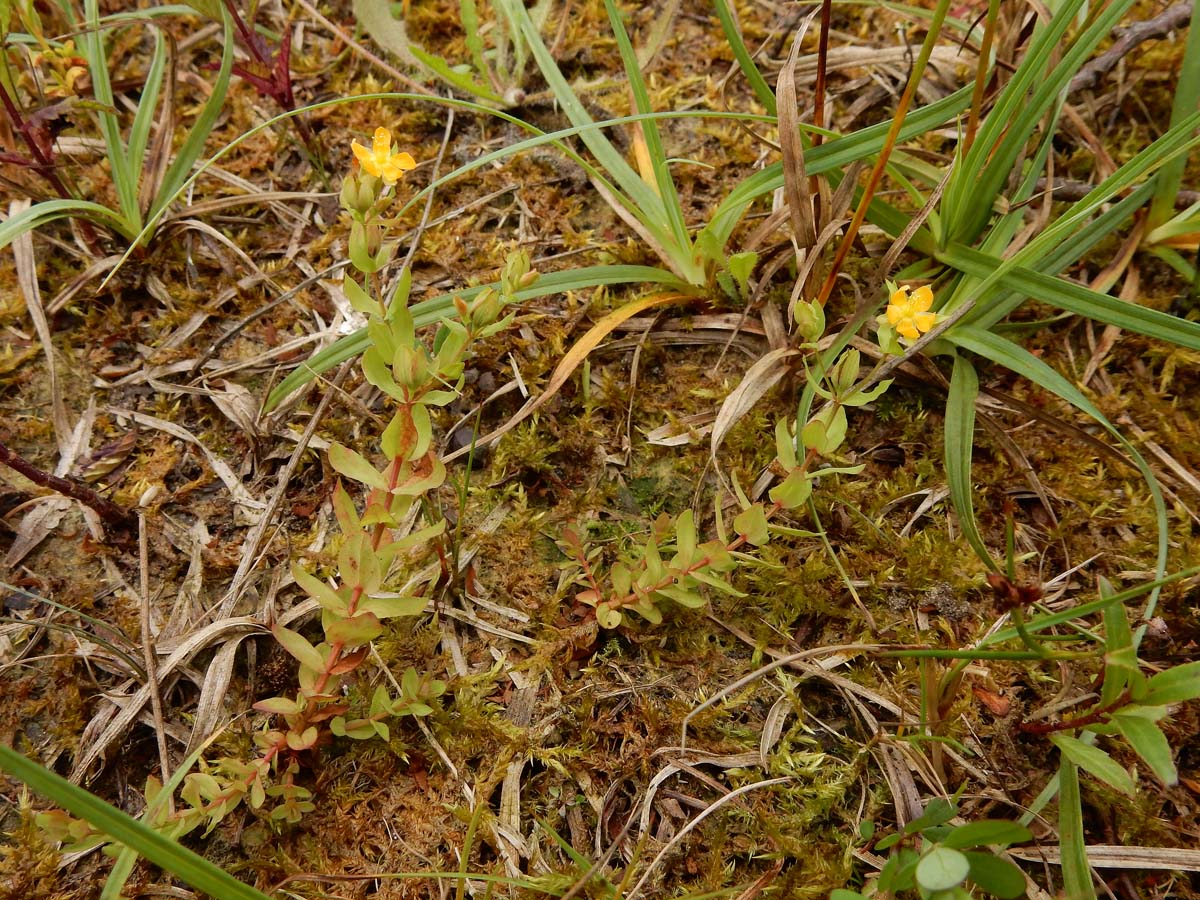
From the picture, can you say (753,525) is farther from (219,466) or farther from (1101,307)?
(219,466)

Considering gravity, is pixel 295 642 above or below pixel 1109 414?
below

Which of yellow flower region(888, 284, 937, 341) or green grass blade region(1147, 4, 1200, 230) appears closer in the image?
yellow flower region(888, 284, 937, 341)

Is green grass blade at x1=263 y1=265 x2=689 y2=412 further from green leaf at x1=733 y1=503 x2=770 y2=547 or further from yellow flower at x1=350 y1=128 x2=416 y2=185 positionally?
green leaf at x1=733 y1=503 x2=770 y2=547

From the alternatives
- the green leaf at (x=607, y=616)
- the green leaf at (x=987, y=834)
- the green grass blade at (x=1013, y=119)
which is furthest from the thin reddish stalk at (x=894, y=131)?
the green leaf at (x=987, y=834)

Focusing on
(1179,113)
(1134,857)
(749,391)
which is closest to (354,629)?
(749,391)

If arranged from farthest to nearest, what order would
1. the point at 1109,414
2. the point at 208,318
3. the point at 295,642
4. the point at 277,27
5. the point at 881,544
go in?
the point at 277,27 < the point at 208,318 < the point at 1109,414 < the point at 881,544 < the point at 295,642

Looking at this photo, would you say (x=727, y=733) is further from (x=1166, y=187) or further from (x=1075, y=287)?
(x=1166, y=187)

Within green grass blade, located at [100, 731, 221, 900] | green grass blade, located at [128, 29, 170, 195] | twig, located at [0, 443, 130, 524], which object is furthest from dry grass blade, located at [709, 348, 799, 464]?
green grass blade, located at [128, 29, 170, 195]

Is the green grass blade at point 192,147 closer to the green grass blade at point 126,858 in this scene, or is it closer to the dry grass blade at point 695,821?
the green grass blade at point 126,858

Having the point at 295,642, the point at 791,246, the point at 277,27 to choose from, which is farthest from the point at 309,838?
the point at 277,27
